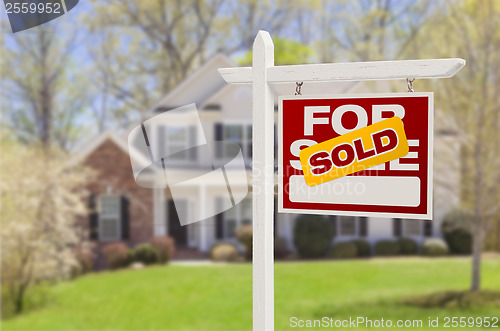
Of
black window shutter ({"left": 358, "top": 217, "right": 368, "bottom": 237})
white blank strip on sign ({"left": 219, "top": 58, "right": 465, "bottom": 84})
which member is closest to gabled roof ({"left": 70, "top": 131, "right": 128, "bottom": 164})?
black window shutter ({"left": 358, "top": 217, "right": 368, "bottom": 237})

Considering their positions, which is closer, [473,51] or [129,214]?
[473,51]

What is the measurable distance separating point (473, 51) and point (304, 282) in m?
6.82

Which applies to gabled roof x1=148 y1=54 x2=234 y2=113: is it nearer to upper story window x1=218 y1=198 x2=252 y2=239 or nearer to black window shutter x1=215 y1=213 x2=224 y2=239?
upper story window x1=218 y1=198 x2=252 y2=239

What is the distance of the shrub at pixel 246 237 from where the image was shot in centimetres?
1512

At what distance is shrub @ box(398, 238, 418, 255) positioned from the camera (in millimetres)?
16672

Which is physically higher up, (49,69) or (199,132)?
(49,69)

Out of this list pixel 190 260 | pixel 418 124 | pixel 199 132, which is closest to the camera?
pixel 418 124

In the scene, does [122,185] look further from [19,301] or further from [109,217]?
[19,301]

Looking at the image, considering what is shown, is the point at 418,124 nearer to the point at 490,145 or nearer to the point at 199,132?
the point at 490,145

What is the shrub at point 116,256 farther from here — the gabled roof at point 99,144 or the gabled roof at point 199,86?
the gabled roof at point 199,86

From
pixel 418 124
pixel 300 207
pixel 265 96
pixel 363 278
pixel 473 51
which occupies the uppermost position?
pixel 473 51

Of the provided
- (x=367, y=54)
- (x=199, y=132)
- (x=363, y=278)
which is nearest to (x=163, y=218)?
(x=199, y=132)

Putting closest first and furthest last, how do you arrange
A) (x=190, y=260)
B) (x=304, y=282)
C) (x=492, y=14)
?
(x=492, y=14) → (x=304, y=282) → (x=190, y=260)

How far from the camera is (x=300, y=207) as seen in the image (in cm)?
326
